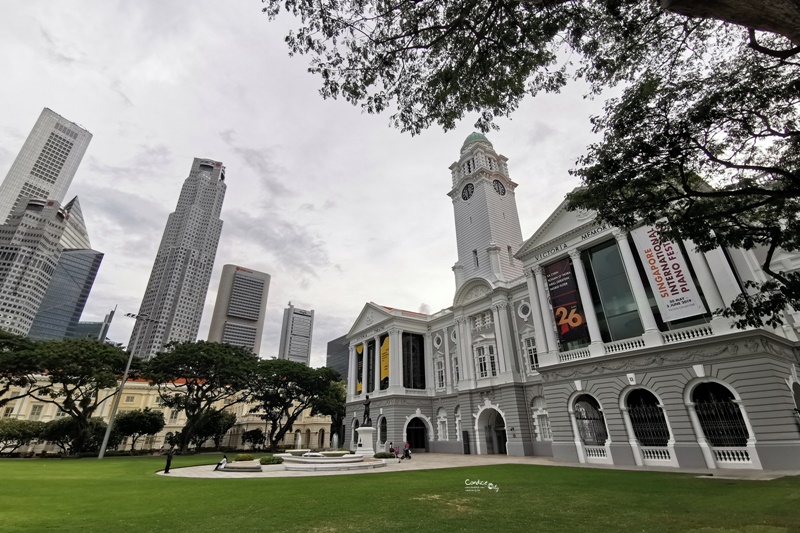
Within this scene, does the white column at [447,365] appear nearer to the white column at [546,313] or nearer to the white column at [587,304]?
the white column at [546,313]

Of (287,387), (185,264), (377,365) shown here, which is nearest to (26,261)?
(185,264)

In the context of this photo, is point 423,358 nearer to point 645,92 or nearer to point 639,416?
point 639,416

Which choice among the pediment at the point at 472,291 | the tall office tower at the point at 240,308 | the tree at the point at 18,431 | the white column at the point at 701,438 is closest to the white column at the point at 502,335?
the pediment at the point at 472,291

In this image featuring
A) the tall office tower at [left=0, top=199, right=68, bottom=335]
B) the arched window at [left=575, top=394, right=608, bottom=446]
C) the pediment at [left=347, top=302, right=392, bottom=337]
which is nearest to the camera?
the arched window at [left=575, top=394, right=608, bottom=446]

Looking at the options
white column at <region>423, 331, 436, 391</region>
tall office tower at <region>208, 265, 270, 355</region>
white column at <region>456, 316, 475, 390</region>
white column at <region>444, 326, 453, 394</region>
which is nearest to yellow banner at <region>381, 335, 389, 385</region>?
white column at <region>423, 331, 436, 391</region>

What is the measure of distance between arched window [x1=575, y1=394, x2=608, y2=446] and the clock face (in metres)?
22.5

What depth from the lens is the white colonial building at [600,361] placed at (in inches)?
604

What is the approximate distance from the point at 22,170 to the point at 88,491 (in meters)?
163

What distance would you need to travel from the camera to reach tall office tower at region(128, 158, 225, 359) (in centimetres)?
12419

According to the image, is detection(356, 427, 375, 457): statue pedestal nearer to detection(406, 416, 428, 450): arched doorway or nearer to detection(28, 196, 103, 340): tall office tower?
detection(406, 416, 428, 450): arched doorway

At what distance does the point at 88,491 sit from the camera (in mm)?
11352

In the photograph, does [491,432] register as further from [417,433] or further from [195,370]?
[195,370]

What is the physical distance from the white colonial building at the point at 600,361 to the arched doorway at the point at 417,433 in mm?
101

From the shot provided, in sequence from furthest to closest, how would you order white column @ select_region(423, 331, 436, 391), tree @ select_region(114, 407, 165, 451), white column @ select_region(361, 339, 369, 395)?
white column @ select_region(361, 339, 369, 395)
tree @ select_region(114, 407, 165, 451)
white column @ select_region(423, 331, 436, 391)
